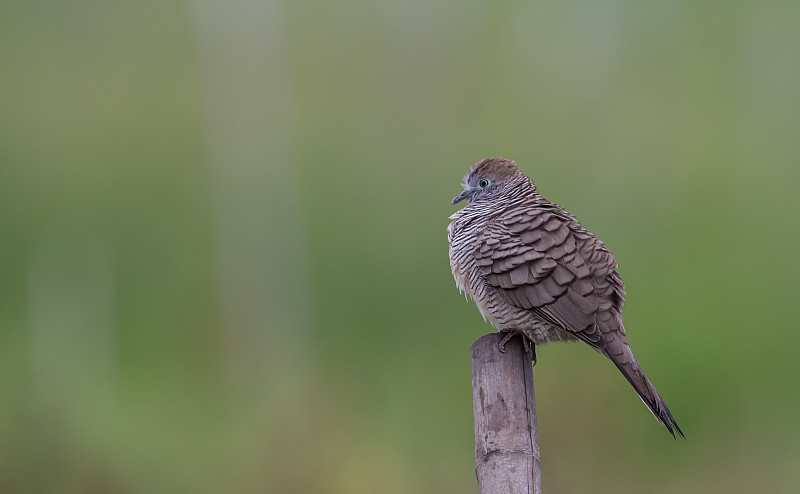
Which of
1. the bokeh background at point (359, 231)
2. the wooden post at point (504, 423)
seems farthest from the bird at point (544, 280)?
the bokeh background at point (359, 231)

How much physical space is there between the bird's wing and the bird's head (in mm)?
421

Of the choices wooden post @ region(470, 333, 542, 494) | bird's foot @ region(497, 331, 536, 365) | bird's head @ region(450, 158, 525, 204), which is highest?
bird's head @ region(450, 158, 525, 204)

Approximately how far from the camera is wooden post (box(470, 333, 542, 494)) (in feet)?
6.89

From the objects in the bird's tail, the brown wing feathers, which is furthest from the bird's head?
the bird's tail

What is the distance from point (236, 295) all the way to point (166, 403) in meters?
0.83

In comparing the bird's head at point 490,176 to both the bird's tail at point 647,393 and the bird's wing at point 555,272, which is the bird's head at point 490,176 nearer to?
the bird's wing at point 555,272

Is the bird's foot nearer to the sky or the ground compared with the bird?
nearer to the ground

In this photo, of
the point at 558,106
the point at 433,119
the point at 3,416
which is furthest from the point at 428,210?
the point at 3,416

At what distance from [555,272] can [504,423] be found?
71 cm

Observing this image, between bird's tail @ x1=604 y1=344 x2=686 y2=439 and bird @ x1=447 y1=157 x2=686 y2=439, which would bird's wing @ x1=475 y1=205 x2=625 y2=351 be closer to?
bird @ x1=447 y1=157 x2=686 y2=439

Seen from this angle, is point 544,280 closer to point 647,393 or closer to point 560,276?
point 560,276

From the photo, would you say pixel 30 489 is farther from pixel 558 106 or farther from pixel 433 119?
pixel 558 106

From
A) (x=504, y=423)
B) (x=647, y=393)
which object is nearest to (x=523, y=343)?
(x=647, y=393)

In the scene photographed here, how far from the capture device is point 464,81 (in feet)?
17.6
